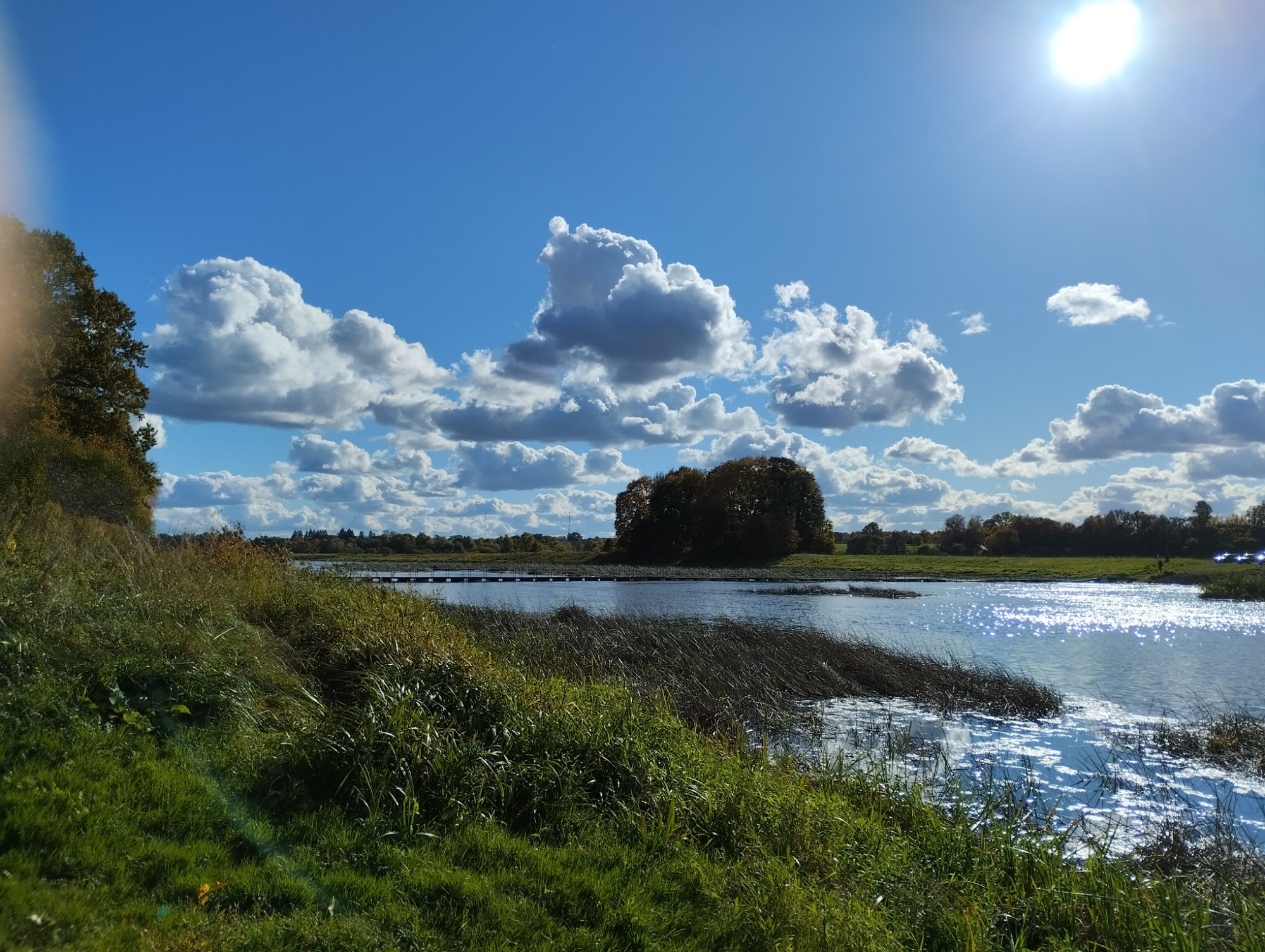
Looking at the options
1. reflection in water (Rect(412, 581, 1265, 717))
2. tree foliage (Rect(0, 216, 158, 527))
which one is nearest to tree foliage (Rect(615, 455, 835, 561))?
reflection in water (Rect(412, 581, 1265, 717))

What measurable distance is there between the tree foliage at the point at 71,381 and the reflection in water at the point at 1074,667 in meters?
10.7

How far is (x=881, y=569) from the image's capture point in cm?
7375

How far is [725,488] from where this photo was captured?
282 feet

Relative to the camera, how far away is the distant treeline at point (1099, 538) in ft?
311

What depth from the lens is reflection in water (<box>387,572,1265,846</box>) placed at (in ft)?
34.3

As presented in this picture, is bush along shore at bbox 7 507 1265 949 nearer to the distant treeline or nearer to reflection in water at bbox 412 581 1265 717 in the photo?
reflection in water at bbox 412 581 1265 717

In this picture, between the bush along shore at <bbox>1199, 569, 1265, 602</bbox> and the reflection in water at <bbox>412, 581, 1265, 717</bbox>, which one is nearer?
the reflection in water at <bbox>412, 581, 1265, 717</bbox>

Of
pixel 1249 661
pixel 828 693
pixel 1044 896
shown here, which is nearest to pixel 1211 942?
pixel 1044 896

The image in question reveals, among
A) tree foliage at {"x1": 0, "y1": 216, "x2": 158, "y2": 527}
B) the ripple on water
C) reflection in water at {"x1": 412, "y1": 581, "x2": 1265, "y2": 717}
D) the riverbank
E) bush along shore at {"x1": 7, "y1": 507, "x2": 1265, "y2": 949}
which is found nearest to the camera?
bush along shore at {"x1": 7, "y1": 507, "x2": 1265, "y2": 949}

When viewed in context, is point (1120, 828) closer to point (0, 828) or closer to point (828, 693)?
point (828, 693)

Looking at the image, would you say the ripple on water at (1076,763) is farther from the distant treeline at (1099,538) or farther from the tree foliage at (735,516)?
the distant treeline at (1099,538)

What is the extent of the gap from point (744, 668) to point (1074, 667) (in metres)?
10.2

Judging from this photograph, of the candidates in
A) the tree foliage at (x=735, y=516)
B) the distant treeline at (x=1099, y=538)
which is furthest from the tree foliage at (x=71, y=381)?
the distant treeline at (x=1099, y=538)

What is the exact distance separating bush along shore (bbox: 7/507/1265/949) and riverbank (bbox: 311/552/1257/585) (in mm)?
53470
